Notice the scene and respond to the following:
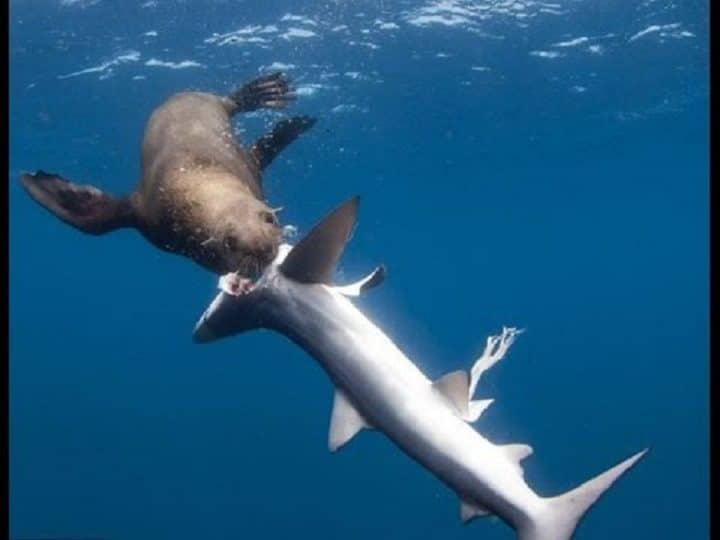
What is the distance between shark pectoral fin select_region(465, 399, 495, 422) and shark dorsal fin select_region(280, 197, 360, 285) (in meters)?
1.19

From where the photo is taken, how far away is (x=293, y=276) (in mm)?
5500

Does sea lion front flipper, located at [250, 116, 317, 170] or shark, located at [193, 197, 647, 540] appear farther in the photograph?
sea lion front flipper, located at [250, 116, 317, 170]

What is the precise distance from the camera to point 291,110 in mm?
23984

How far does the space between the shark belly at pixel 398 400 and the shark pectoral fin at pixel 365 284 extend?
0.10m

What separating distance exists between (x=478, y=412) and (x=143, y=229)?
314cm

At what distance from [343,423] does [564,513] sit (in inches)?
53.4

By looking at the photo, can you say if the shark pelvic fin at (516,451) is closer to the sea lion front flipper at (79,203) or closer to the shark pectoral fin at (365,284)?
the shark pectoral fin at (365,284)

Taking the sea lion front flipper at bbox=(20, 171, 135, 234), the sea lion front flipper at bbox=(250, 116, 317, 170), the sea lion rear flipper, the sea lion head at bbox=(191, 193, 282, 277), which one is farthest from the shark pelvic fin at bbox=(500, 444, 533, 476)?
the sea lion rear flipper

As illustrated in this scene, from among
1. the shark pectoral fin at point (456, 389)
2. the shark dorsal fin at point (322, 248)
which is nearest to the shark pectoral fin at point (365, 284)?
the shark dorsal fin at point (322, 248)

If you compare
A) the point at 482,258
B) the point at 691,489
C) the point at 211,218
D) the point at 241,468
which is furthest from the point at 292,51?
the point at 482,258

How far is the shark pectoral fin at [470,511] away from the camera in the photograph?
16.0 ft

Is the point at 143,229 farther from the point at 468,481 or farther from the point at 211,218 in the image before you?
the point at 468,481

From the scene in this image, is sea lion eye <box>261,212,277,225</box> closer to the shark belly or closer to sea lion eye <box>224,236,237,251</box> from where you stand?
sea lion eye <box>224,236,237,251</box>

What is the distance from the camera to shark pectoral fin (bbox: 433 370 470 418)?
201 inches
